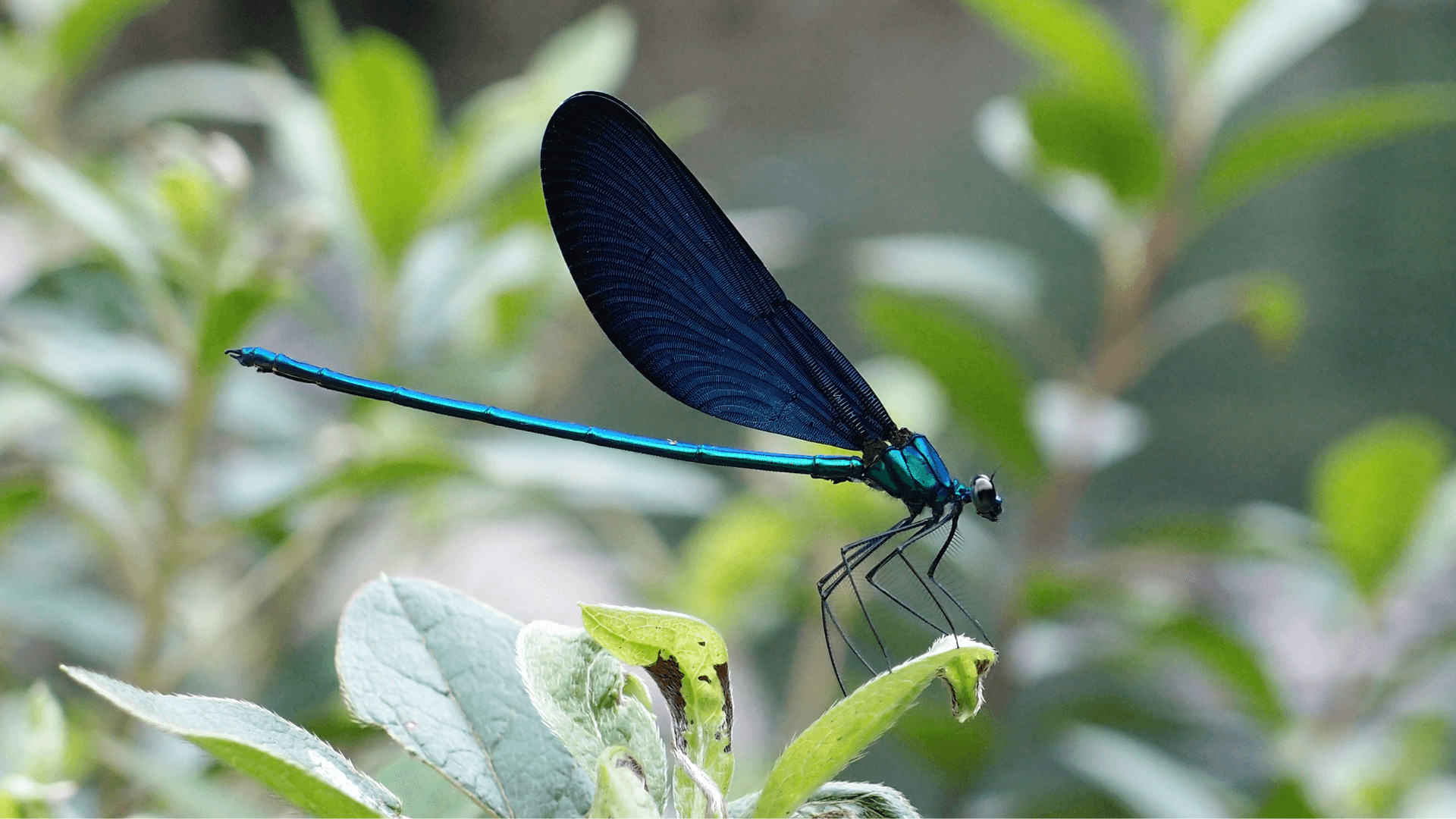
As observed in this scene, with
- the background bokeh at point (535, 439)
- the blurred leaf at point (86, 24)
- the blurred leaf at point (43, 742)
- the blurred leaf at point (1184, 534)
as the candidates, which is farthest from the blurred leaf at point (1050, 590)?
the blurred leaf at point (86, 24)

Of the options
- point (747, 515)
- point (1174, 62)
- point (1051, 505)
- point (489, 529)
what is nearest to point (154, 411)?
point (489, 529)

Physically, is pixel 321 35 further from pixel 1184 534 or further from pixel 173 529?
pixel 1184 534

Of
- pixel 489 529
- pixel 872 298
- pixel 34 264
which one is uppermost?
pixel 489 529

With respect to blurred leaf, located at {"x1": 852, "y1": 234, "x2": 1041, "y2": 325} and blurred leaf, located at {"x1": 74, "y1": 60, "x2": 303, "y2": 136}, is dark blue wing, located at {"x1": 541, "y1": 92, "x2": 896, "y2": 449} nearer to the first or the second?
blurred leaf, located at {"x1": 852, "y1": 234, "x2": 1041, "y2": 325}

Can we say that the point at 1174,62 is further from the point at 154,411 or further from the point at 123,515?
the point at 154,411

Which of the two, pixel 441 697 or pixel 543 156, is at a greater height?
pixel 543 156

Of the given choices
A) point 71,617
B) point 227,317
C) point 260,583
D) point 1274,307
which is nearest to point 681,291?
point 227,317

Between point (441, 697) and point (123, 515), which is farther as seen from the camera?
→ point (123, 515)

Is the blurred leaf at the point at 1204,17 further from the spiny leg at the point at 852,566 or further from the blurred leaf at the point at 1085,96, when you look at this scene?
the spiny leg at the point at 852,566
